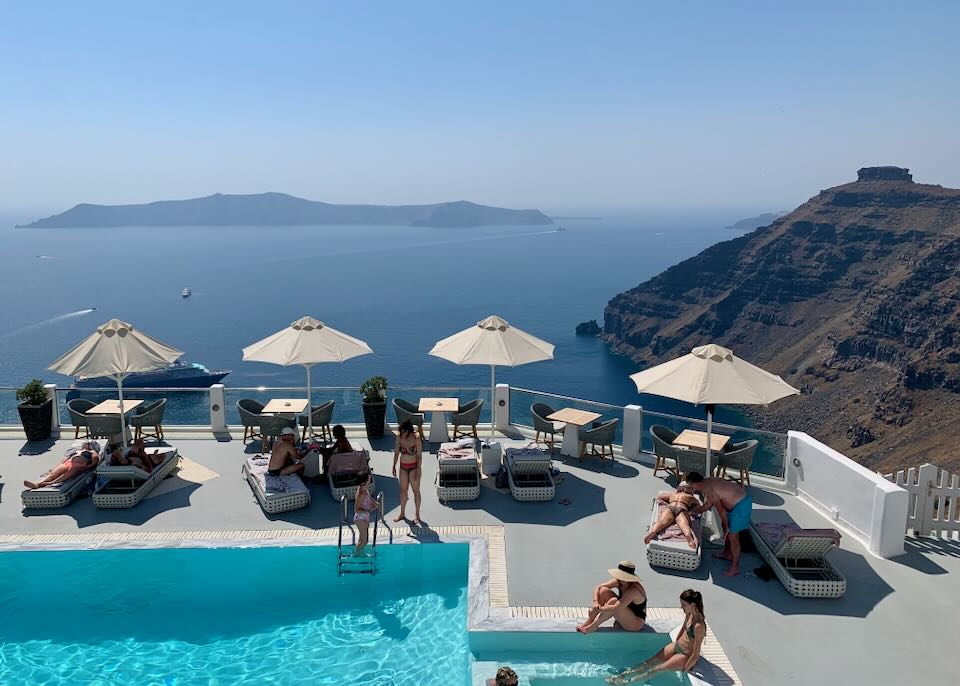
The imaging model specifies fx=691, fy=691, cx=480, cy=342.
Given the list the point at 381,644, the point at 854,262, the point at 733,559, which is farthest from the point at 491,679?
the point at 854,262

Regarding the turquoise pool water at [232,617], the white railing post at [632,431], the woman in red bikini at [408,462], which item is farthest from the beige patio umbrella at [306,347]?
the white railing post at [632,431]

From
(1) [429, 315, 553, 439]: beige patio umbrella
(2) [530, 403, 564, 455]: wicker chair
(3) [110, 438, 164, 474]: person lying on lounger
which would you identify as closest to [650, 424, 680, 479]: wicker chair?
(2) [530, 403, 564, 455]: wicker chair

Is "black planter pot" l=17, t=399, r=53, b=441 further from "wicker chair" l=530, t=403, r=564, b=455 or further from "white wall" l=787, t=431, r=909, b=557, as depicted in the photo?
"white wall" l=787, t=431, r=909, b=557

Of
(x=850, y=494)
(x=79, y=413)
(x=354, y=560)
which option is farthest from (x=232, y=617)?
(x=850, y=494)

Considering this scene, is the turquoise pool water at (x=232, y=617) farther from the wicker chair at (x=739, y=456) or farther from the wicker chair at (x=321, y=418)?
the wicker chair at (x=739, y=456)

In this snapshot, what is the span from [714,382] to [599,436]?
10.4 ft

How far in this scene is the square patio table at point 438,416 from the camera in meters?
13.5

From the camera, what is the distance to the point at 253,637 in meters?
8.03

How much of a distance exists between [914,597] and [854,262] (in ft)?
613

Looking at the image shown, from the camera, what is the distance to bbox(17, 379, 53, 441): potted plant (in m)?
13.4

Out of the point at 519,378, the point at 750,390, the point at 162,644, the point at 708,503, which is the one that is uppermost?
the point at 750,390

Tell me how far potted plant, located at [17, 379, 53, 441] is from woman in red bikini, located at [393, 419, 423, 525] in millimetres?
8055

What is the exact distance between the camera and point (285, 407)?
536 inches

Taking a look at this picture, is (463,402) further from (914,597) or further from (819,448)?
(914,597)
